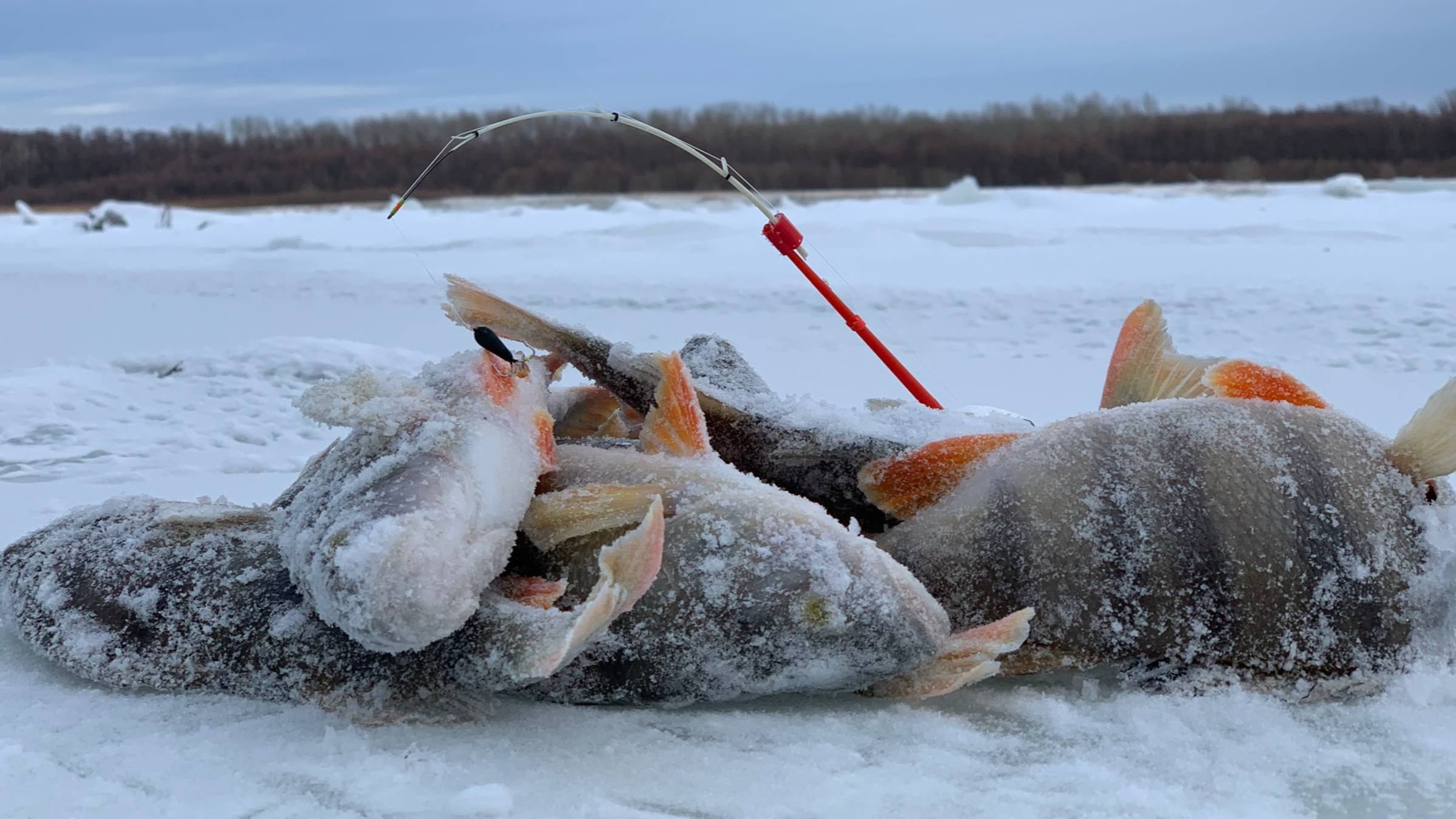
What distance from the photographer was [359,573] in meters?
2.04

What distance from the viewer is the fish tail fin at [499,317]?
284 centimetres

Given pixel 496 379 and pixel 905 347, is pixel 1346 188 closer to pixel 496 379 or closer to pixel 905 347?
pixel 905 347

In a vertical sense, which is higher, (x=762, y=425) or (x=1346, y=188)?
(x=1346, y=188)

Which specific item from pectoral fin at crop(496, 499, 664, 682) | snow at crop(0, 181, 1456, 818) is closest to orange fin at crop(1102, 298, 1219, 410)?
snow at crop(0, 181, 1456, 818)

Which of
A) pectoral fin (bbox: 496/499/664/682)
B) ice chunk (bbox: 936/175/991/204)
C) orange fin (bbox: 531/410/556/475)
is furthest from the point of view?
ice chunk (bbox: 936/175/991/204)

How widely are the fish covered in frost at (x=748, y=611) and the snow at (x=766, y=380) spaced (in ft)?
0.31

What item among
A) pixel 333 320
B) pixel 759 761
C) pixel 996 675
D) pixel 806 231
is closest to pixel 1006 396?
pixel 996 675

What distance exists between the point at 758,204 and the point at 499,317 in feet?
3.29

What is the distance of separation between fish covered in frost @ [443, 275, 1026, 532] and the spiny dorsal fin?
45cm

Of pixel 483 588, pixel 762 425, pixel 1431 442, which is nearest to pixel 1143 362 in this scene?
pixel 1431 442

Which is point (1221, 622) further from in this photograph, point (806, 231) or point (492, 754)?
point (806, 231)

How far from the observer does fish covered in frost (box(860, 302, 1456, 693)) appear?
242cm

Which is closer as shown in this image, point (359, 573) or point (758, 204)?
point (359, 573)

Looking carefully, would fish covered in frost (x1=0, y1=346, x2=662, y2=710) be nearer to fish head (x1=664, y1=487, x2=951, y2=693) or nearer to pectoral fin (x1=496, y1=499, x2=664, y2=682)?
pectoral fin (x1=496, y1=499, x2=664, y2=682)
